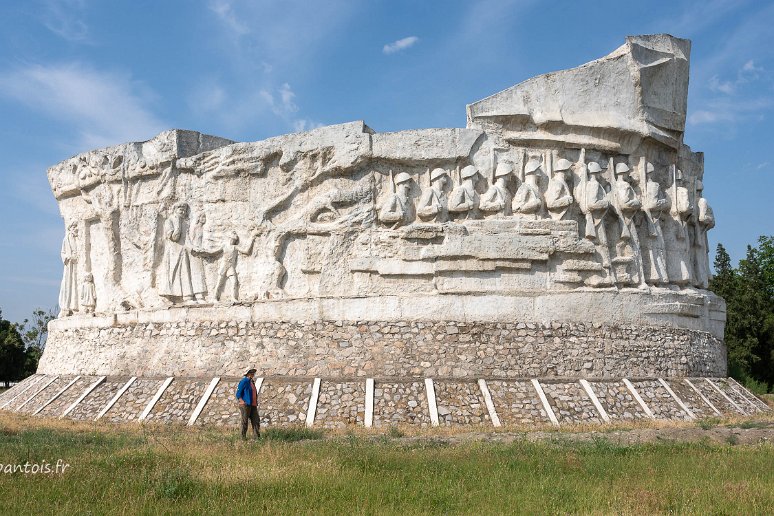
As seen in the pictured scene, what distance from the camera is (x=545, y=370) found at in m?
16.7

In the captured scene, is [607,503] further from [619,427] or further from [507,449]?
[619,427]

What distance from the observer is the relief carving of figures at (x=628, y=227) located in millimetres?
18203

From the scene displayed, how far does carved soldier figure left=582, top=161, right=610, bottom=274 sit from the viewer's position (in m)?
17.9

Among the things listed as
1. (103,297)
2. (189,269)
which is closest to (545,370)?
(189,269)

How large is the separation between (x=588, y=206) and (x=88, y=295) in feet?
51.1

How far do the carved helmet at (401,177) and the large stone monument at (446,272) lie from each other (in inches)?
5.1

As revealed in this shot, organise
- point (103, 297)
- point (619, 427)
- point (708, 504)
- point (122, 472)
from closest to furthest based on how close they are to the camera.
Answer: point (708, 504) < point (122, 472) < point (619, 427) < point (103, 297)

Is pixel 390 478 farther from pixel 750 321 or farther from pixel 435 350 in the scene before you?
pixel 750 321

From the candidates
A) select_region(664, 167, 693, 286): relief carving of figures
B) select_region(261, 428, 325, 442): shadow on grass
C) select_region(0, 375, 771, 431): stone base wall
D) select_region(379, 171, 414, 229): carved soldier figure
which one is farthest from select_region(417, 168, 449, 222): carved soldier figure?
select_region(664, 167, 693, 286): relief carving of figures

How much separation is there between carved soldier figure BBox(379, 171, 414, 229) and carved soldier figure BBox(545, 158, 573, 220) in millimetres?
3512

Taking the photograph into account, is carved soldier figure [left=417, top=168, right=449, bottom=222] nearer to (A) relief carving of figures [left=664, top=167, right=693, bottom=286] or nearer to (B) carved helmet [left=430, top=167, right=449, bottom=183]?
(B) carved helmet [left=430, top=167, right=449, bottom=183]

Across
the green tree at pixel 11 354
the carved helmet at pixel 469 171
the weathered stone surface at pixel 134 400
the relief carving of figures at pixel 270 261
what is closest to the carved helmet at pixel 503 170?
the carved helmet at pixel 469 171

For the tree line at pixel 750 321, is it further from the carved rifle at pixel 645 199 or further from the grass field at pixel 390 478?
the grass field at pixel 390 478

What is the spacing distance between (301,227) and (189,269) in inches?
149
